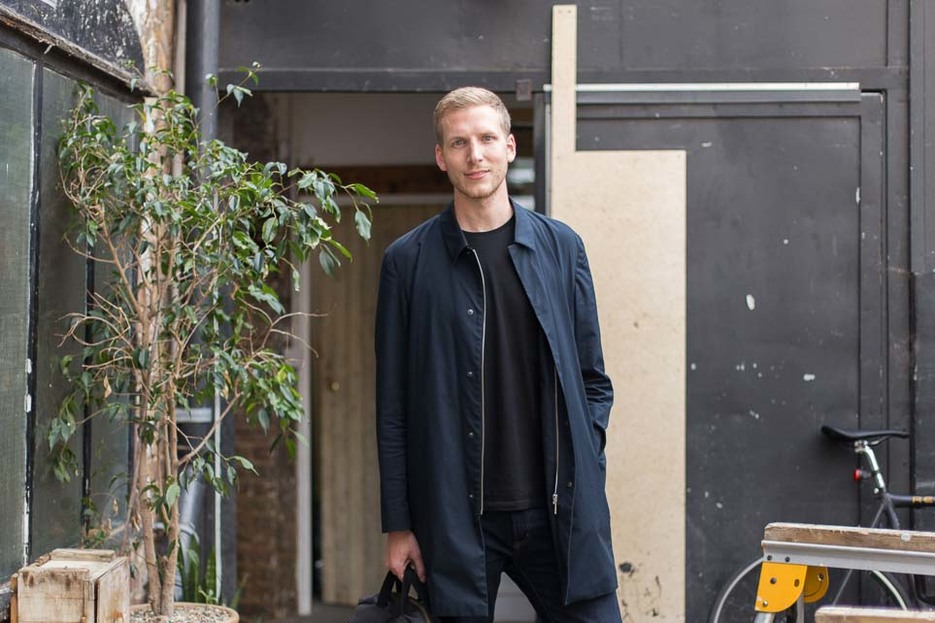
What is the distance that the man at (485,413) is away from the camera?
3.13m

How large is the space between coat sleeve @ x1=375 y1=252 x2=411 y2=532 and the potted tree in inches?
34.5

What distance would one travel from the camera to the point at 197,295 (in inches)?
191

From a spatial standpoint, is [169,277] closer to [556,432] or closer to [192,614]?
[192,614]

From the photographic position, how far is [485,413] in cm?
316

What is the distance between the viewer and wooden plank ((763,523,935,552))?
115 inches

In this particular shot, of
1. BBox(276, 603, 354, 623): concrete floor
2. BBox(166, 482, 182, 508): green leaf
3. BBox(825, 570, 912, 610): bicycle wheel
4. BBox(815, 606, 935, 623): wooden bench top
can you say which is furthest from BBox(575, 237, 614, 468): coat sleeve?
BBox(276, 603, 354, 623): concrete floor

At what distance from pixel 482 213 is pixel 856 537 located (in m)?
1.23

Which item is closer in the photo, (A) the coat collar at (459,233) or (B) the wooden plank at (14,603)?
(A) the coat collar at (459,233)

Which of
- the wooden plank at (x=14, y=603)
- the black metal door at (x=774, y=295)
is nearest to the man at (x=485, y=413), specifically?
the wooden plank at (x=14, y=603)

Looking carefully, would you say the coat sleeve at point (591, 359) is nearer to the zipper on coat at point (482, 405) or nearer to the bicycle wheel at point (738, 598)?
the zipper on coat at point (482, 405)

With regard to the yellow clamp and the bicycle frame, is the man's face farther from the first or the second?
the bicycle frame

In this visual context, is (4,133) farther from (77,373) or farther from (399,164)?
(399,164)

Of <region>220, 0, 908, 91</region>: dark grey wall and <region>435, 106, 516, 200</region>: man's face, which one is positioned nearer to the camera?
<region>435, 106, 516, 200</region>: man's face

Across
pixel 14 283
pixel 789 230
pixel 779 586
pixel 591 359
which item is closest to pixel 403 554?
pixel 591 359
